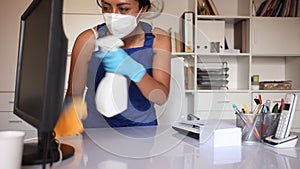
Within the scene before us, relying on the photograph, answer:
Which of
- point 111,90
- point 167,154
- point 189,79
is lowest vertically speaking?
point 167,154

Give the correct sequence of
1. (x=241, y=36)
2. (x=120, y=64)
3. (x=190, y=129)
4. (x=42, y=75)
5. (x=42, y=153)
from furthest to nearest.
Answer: (x=241, y=36)
(x=190, y=129)
(x=120, y=64)
(x=42, y=153)
(x=42, y=75)

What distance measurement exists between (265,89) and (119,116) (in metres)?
1.83

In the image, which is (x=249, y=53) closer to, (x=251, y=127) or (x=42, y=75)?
(x=251, y=127)

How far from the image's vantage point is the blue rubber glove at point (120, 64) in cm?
90

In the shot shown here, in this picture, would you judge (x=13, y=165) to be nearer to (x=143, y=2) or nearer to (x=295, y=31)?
(x=143, y=2)

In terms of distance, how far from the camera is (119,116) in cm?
136

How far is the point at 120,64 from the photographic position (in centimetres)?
92

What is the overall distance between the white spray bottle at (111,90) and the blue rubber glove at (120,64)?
0.03 metres

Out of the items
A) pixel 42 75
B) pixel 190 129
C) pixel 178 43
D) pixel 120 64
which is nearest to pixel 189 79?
pixel 178 43

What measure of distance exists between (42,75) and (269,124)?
75 cm

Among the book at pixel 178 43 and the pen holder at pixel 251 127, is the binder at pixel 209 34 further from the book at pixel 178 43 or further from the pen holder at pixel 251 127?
the pen holder at pixel 251 127

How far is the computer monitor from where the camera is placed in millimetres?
482

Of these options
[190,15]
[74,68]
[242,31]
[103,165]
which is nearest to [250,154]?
[103,165]

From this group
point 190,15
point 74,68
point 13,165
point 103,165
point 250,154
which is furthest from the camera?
point 190,15
